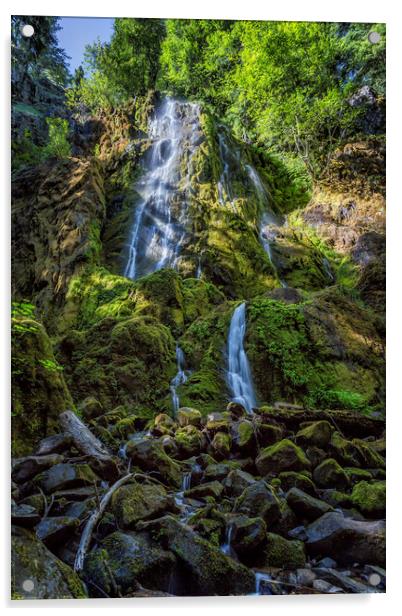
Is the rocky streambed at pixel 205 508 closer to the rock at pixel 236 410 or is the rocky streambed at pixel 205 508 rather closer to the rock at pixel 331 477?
the rock at pixel 331 477

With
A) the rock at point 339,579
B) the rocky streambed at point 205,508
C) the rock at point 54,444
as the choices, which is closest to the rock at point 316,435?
the rocky streambed at point 205,508

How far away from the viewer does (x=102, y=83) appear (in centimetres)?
514

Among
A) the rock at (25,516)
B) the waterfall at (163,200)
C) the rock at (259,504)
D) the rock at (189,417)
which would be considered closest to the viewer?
the rock at (25,516)

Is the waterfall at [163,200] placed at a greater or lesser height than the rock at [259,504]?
greater

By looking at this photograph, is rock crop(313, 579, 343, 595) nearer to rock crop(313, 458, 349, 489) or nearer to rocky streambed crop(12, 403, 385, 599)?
rocky streambed crop(12, 403, 385, 599)

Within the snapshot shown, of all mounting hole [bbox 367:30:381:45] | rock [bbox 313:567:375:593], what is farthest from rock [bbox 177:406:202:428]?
mounting hole [bbox 367:30:381:45]

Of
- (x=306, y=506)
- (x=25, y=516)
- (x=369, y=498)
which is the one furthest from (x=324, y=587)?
(x=25, y=516)

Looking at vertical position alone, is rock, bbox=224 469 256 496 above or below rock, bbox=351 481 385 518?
above

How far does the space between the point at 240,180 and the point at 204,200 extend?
1.25 m

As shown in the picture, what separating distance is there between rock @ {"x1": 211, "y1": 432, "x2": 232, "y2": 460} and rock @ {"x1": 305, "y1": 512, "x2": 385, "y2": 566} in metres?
0.91

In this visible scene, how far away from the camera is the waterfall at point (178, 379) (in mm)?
4736

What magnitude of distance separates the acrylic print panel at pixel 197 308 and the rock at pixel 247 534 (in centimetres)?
2

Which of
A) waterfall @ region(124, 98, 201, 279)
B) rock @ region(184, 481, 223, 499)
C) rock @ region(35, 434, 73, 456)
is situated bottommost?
rock @ region(184, 481, 223, 499)

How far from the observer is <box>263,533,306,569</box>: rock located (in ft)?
11.5
